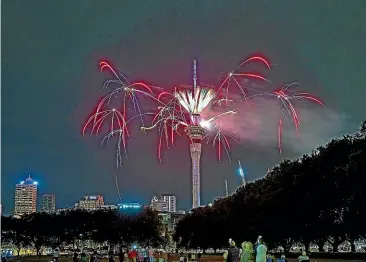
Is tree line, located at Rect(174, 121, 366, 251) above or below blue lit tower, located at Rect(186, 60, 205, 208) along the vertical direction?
below

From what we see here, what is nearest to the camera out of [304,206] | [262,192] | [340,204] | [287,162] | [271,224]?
[340,204]

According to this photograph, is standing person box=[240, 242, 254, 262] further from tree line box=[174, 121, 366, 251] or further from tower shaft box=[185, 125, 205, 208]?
tower shaft box=[185, 125, 205, 208]

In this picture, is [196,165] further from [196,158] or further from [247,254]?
[247,254]

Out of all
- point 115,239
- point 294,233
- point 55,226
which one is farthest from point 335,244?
point 55,226

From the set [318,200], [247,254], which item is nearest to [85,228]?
[318,200]

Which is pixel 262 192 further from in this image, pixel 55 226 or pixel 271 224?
pixel 55 226

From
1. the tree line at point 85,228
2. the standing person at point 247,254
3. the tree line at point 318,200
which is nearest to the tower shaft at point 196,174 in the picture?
the tree line at point 85,228

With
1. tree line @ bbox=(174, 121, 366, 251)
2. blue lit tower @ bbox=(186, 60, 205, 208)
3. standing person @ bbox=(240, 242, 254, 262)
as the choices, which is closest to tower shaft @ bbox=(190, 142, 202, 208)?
blue lit tower @ bbox=(186, 60, 205, 208)

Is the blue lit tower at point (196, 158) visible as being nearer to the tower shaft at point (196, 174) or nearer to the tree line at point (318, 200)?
the tower shaft at point (196, 174)
